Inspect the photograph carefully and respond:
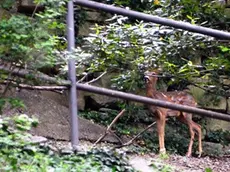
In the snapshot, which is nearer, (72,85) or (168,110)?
(72,85)

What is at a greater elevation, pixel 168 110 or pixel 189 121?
pixel 168 110

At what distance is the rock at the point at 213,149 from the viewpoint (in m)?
6.87

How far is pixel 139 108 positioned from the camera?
7098 millimetres

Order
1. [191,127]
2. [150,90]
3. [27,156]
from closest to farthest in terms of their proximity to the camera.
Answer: [27,156], [150,90], [191,127]

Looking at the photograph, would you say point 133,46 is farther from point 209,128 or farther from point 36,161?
point 209,128

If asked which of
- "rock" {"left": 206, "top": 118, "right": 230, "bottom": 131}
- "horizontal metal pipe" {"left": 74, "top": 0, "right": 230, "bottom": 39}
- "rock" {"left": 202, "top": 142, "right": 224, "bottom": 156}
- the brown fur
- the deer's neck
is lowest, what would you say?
"rock" {"left": 202, "top": 142, "right": 224, "bottom": 156}

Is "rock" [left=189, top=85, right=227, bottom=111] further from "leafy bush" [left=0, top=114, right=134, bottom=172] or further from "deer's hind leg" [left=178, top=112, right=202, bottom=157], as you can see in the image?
"leafy bush" [left=0, top=114, right=134, bottom=172]

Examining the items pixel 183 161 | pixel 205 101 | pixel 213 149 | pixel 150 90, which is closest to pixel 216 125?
pixel 205 101

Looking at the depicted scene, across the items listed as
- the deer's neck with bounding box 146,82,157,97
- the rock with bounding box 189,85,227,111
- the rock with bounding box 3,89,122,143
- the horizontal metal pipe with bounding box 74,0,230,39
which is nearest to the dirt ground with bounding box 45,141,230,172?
the rock with bounding box 3,89,122,143

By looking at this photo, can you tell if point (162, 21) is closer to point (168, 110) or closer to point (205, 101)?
point (168, 110)

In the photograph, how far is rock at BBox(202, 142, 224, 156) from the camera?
22.5ft

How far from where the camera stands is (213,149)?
22.8 feet

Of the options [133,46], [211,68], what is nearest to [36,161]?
[133,46]

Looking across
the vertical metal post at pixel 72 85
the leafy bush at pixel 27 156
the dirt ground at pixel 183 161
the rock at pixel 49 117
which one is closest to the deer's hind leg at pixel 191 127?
the dirt ground at pixel 183 161
